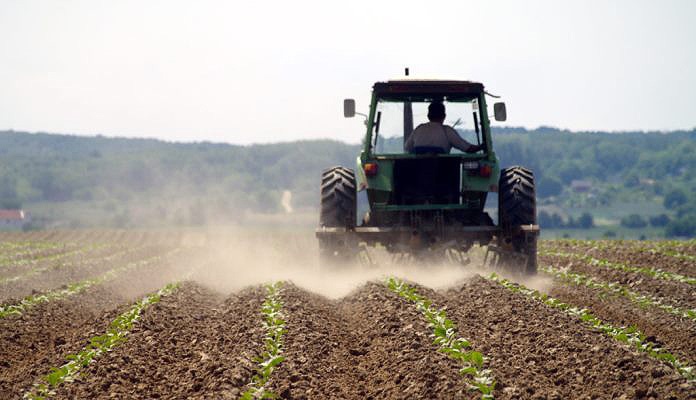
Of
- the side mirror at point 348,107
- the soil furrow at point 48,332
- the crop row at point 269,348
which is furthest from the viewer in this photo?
the side mirror at point 348,107

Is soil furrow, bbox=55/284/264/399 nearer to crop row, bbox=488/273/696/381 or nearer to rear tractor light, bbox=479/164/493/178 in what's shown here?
crop row, bbox=488/273/696/381

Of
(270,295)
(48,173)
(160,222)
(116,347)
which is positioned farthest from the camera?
(48,173)

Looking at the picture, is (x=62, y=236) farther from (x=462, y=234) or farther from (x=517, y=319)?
(x=517, y=319)

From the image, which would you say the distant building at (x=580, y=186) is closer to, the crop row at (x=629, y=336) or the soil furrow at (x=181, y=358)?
the crop row at (x=629, y=336)

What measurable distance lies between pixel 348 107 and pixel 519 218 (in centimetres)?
317

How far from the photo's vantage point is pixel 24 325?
11.9 m

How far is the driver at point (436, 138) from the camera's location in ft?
48.7

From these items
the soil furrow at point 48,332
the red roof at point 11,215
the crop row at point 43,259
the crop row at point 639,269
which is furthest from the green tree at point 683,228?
the soil furrow at point 48,332

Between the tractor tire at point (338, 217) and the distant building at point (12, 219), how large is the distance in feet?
225

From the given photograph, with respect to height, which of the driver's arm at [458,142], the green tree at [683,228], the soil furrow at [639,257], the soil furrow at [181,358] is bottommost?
the green tree at [683,228]

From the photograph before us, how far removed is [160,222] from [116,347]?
60093mm

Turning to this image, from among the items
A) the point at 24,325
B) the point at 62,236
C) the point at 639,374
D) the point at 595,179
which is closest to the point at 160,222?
the point at 62,236

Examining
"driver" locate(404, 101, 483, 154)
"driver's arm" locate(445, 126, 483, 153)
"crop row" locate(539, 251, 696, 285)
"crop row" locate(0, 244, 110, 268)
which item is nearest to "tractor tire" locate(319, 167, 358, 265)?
"driver" locate(404, 101, 483, 154)

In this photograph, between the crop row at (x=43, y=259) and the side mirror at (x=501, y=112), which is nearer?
the side mirror at (x=501, y=112)
